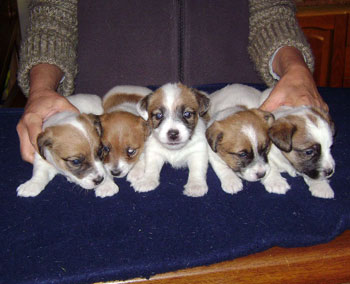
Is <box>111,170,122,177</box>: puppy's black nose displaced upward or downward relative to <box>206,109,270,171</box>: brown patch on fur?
downward

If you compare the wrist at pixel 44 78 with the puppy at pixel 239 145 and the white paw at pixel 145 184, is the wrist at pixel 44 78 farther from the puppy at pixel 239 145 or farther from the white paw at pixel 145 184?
the puppy at pixel 239 145

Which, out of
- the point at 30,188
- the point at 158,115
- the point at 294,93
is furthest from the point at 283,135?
the point at 30,188

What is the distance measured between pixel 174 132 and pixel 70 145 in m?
0.78

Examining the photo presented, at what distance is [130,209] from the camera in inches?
86.0

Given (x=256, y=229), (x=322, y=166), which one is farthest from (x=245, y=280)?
(x=322, y=166)

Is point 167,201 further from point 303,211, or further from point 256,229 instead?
point 303,211

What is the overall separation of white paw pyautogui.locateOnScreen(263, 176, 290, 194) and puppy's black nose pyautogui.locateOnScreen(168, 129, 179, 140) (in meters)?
0.76

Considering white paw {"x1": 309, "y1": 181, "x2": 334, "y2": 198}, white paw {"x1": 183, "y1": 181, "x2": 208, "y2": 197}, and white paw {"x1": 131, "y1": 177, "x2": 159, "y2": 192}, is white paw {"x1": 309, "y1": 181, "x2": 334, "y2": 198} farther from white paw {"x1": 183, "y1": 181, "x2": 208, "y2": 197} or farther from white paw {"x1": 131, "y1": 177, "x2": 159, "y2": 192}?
white paw {"x1": 131, "y1": 177, "x2": 159, "y2": 192}

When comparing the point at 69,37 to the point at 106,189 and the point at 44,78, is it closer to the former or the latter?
the point at 44,78

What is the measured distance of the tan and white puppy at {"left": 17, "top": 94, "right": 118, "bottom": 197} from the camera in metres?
2.51

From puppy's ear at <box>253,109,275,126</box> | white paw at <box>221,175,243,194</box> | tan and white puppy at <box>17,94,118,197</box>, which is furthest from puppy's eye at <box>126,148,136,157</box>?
puppy's ear at <box>253,109,275,126</box>

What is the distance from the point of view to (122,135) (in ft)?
9.18

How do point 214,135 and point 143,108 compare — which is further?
point 143,108

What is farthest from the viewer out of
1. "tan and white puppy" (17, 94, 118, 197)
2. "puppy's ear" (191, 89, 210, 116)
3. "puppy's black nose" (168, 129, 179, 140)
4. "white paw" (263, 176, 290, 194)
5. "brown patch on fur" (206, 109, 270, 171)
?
"puppy's ear" (191, 89, 210, 116)
